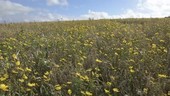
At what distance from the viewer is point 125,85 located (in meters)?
4.90

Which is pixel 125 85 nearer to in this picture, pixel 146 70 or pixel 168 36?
pixel 146 70

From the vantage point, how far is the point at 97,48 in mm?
6891

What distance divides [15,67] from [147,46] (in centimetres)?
282

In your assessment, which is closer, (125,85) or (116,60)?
(125,85)

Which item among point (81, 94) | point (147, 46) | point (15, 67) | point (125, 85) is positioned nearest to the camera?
point (81, 94)

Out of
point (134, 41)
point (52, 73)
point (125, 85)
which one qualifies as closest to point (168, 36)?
point (134, 41)

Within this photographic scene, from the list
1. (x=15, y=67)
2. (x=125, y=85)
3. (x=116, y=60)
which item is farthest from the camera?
(x=116, y=60)

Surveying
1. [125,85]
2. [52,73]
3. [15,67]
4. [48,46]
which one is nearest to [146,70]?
[125,85]

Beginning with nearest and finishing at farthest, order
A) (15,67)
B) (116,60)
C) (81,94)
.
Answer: (81,94), (15,67), (116,60)

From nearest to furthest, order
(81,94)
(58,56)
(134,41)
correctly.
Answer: (81,94)
(58,56)
(134,41)

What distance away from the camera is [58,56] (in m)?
6.23

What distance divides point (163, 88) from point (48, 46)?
300 cm

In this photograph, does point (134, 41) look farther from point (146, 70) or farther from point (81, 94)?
point (81, 94)

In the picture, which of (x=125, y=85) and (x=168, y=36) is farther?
(x=168, y=36)
